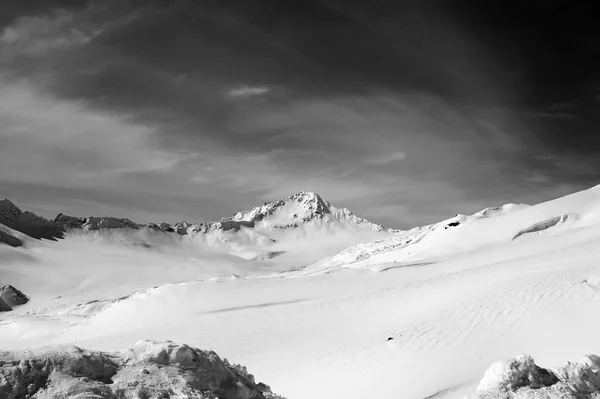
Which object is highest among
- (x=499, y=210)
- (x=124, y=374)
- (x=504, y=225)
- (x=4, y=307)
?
(x=499, y=210)

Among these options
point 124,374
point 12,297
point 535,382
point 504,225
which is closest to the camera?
point 124,374

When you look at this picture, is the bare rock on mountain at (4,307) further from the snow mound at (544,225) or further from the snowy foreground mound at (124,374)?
the snowy foreground mound at (124,374)

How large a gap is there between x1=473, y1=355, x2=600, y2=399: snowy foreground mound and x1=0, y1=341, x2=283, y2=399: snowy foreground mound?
3172mm

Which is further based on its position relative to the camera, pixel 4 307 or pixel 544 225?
pixel 4 307

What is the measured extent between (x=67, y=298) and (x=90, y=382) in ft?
362

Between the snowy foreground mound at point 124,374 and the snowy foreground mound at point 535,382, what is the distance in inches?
125

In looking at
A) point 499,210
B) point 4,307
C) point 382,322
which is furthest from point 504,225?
point 4,307

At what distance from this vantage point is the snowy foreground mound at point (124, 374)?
489 cm

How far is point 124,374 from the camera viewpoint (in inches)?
213

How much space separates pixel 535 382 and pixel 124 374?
537cm

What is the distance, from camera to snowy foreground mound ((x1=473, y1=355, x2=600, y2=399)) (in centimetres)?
654

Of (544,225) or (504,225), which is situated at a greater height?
(504,225)

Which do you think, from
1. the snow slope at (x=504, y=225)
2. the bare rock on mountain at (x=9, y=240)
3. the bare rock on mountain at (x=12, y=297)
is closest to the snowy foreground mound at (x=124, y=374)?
the snow slope at (x=504, y=225)

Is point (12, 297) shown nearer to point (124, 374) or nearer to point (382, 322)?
point (382, 322)
